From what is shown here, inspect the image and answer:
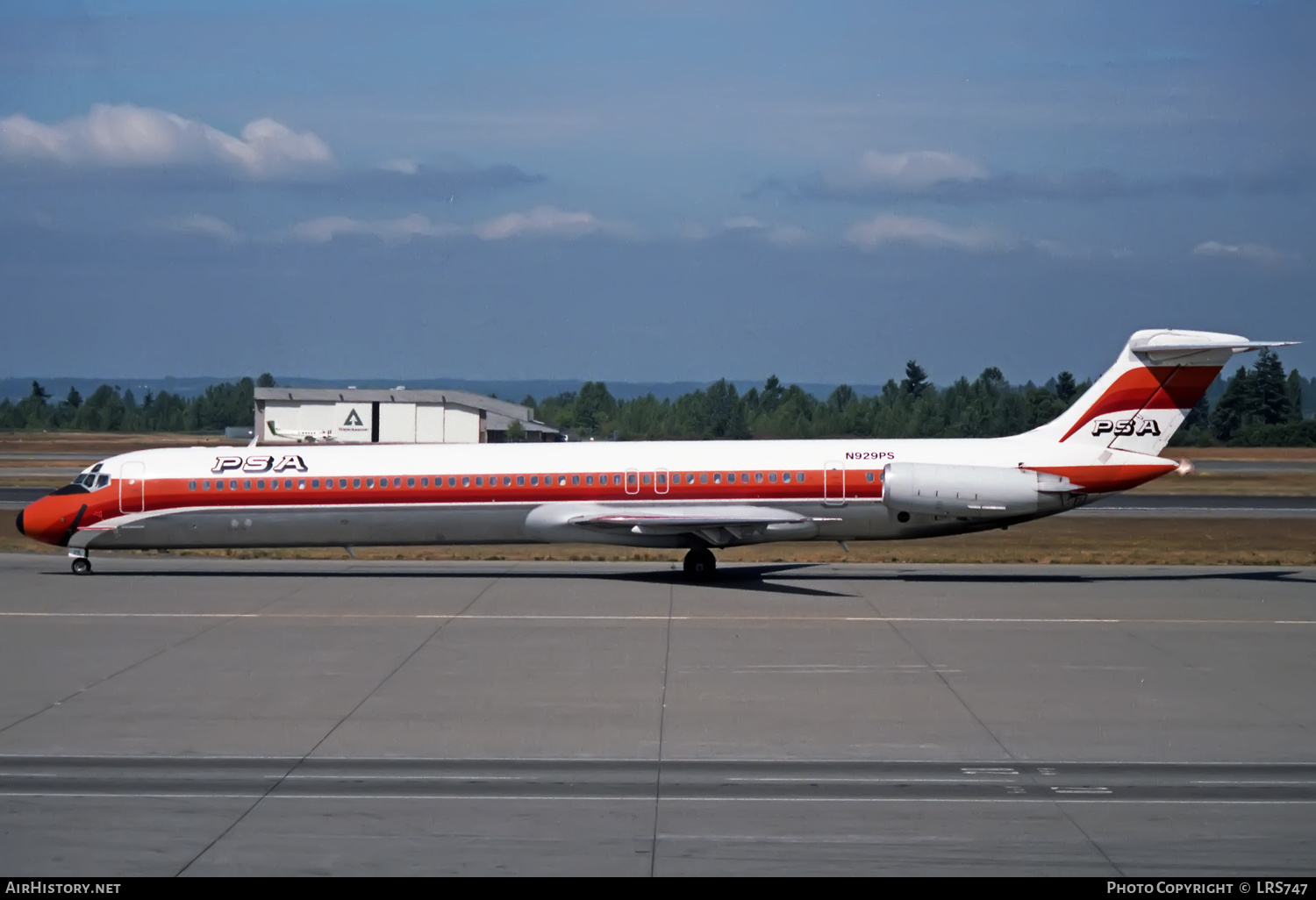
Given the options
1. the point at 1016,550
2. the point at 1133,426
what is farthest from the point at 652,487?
the point at 1016,550

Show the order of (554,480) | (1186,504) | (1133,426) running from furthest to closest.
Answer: (1186,504) → (554,480) → (1133,426)

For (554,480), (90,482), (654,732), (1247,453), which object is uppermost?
(1247,453)

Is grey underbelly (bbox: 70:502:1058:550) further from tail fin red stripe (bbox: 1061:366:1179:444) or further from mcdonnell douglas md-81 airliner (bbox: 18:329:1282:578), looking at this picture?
tail fin red stripe (bbox: 1061:366:1179:444)

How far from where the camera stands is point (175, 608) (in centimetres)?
2230

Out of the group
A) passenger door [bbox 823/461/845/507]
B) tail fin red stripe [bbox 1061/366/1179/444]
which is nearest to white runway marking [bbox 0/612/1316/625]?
passenger door [bbox 823/461/845/507]

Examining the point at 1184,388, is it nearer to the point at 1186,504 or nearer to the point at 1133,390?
the point at 1133,390

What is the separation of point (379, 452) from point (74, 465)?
5163 centimetres

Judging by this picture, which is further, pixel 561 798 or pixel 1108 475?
pixel 1108 475

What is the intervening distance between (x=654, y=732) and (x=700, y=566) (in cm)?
1393

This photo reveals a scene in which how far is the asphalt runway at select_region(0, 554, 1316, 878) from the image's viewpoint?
369 inches

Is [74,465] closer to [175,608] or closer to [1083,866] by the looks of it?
[175,608]

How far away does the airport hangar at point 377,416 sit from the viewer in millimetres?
81562

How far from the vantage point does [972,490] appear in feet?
85.3
